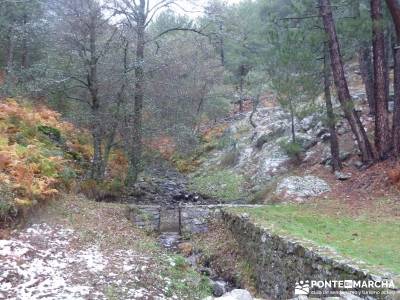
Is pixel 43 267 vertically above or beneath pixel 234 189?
above

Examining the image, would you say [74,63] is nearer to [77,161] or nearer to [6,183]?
[77,161]

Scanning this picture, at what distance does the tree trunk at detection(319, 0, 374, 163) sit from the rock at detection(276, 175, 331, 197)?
1.62 metres

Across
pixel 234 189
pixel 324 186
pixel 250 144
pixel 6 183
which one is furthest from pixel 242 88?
pixel 6 183

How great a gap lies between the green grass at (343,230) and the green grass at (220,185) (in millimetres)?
5606

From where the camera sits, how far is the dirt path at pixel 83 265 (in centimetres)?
549

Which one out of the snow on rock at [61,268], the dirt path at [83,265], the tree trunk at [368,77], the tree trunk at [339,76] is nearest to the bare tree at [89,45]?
the dirt path at [83,265]

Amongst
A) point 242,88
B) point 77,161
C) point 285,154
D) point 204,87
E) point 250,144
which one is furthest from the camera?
point 242,88

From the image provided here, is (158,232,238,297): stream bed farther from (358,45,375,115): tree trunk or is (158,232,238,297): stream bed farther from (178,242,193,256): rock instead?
(358,45,375,115): tree trunk

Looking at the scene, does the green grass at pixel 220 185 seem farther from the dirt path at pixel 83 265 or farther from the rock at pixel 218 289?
the rock at pixel 218 289

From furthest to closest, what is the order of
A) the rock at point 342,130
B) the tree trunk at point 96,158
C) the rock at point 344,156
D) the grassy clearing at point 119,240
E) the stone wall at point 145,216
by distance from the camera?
the rock at point 342,130 → the rock at point 344,156 → the tree trunk at point 96,158 → the stone wall at point 145,216 → the grassy clearing at point 119,240

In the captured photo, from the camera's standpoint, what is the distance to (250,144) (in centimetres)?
2106

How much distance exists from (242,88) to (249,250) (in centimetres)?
2232

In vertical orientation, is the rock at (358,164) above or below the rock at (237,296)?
above

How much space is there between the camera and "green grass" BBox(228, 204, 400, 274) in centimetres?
615
